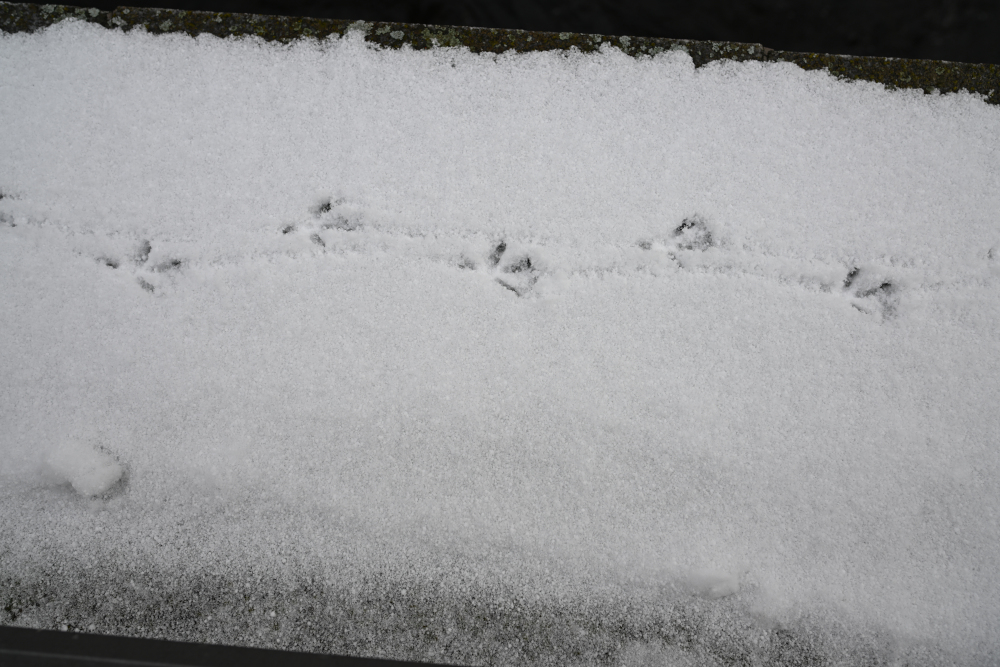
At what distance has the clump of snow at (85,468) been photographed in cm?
112

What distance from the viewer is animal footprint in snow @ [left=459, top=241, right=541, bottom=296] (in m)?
1.19

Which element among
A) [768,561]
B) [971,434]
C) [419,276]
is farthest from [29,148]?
[971,434]

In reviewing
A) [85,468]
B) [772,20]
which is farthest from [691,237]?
[85,468]

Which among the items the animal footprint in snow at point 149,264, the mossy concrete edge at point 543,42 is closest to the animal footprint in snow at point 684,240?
the mossy concrete edge at point 543,42

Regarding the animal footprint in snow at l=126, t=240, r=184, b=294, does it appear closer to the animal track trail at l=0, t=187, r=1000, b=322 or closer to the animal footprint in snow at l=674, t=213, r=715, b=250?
the animal track trail at l=0, t=187, r=1000, b=322

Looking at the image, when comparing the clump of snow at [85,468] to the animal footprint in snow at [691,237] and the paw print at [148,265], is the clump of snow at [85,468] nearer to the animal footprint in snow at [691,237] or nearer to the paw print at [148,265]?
the paw print at [148,265]

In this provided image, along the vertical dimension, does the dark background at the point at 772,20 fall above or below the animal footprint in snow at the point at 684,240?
above

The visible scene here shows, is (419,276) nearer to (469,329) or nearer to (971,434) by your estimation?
(469,329)

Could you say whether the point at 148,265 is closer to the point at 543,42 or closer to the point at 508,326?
the point at 508,326

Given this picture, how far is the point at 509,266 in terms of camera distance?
1.19m

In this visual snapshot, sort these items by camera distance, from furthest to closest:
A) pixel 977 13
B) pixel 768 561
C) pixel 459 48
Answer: pixel 977 13 → pixel 459 48 → pixel 768 561

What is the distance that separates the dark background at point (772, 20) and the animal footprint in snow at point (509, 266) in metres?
0.79

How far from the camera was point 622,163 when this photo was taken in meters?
1.21

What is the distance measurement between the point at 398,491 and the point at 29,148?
41.2 inches
